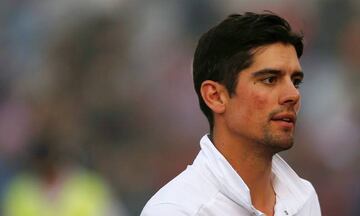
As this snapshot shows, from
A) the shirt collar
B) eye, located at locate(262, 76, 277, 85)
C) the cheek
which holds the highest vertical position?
eye, located at locate(262, 76, 277, 85)

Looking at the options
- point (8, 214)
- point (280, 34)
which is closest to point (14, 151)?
point (8, 214)

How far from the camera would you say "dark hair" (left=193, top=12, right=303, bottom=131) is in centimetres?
257

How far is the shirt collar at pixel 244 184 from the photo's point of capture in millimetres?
2424

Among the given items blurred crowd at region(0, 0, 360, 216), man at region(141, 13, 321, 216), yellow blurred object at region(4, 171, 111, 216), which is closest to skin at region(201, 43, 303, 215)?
man at region(141, 13, 321, 216)

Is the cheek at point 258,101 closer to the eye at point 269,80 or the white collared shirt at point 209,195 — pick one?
the eye at point 269,80

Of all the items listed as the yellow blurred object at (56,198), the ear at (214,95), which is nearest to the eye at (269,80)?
the ear at (214,95)

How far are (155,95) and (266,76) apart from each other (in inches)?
126

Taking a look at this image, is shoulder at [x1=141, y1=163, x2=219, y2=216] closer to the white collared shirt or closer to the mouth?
the white collared shirt

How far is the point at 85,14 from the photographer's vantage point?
5934 millimetres

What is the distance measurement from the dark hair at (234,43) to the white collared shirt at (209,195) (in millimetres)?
206

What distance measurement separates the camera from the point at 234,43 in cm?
260

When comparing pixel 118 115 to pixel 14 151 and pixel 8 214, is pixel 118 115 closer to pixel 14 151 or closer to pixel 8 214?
pixel 14 151

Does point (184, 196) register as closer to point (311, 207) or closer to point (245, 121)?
point (245, 121)

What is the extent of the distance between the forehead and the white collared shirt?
0.90 ft
